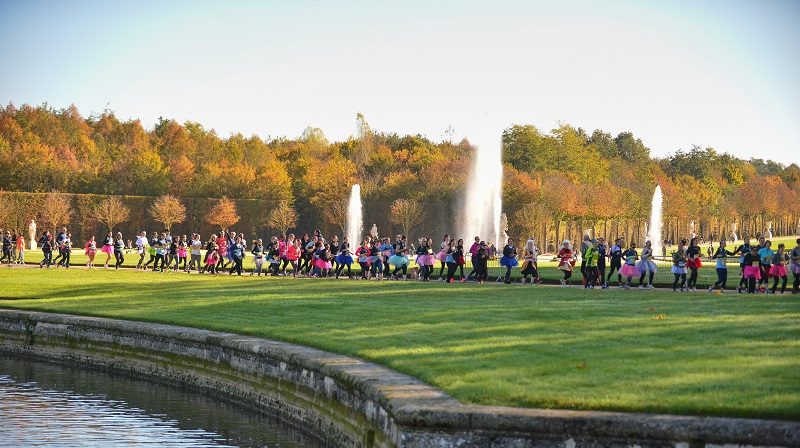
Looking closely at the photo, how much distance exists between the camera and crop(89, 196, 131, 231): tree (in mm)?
80562

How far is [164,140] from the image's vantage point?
121062 millimetres

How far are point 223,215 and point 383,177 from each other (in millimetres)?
16886

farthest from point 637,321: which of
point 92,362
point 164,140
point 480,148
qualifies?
point 164,140

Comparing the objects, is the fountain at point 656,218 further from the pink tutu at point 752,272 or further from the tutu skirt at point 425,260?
the pink tutu at point 752,272

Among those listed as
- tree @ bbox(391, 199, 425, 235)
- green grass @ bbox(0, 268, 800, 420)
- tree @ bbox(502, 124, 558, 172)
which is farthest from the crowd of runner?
tree @ bbox(502, 124, 558, 172)

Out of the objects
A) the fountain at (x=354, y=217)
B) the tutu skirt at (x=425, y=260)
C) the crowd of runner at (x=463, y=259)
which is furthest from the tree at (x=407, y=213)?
the tutu skirt at (x=425, y=260)

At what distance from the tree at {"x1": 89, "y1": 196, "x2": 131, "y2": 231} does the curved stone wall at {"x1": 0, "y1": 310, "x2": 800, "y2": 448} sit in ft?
189

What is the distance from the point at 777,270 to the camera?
29.9 metres

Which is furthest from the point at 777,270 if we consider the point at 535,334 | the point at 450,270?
the point at 535,334

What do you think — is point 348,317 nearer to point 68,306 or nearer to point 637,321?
point 637,321

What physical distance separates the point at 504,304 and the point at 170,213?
64625 mm

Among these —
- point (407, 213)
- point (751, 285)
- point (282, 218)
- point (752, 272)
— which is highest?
point (407, 213)

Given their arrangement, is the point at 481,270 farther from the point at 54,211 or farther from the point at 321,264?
the point at 54,211

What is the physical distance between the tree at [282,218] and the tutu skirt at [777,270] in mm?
59823
